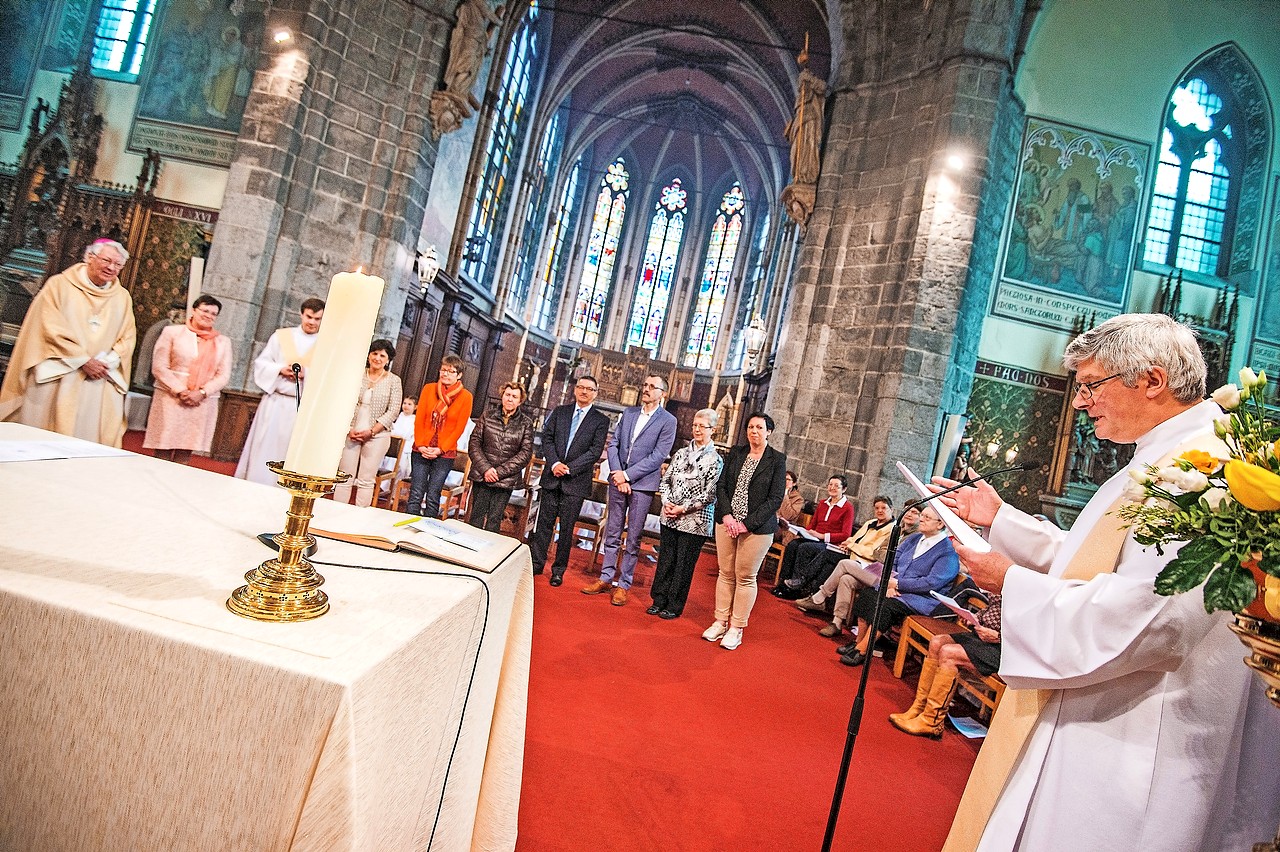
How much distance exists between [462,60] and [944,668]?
26.9 ft

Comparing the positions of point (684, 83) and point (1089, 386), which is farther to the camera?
point (684, 83)

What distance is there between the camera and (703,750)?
274cm

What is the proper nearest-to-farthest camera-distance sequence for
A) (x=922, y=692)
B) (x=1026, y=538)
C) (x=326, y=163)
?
(x=1026, y=538) → (x=922, y=692) → (x=326, y=163)

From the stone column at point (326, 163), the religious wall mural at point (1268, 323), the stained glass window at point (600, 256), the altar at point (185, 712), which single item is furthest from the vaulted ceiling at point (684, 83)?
the altar at point (185, 712)

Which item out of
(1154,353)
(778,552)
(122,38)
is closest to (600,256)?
(122,38)

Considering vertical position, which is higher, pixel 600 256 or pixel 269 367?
pixel 600 256

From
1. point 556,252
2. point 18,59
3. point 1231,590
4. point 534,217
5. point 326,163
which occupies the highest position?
point 534,217

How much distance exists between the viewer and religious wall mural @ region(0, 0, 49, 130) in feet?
25.2

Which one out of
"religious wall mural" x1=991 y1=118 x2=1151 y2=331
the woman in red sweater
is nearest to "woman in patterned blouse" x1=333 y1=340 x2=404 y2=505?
the woman in red sweater

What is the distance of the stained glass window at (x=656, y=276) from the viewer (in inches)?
854

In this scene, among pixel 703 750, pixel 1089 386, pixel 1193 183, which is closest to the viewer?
pixel 1089 386

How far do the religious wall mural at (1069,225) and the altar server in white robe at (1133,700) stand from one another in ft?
24.2

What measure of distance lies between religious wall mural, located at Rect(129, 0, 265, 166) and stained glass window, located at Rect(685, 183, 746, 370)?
584 inches

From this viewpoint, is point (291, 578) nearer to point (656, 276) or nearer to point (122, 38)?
point (122, 38)
